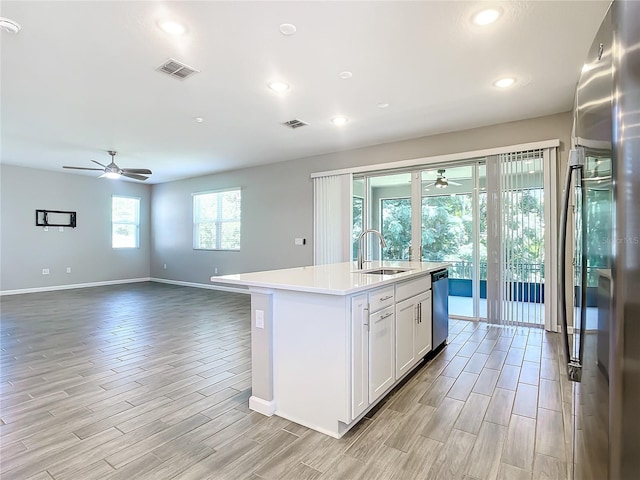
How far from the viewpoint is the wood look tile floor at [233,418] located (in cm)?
175

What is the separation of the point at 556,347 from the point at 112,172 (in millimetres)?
6932

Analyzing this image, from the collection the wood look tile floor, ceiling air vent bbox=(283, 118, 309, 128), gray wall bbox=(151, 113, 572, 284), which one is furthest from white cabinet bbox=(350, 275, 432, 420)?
gray wall bbox=(151, 113, 572, 284)

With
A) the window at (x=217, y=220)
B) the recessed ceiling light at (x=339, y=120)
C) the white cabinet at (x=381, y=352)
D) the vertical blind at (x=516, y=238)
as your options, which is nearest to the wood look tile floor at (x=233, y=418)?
the white cabinet at (x=381, y=352)

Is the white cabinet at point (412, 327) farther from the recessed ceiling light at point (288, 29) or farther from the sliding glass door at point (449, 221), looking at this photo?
the sliding glass door at point (449, 221)

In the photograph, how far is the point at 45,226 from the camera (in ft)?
25.0

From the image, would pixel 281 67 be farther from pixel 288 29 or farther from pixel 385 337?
pixel 385 337

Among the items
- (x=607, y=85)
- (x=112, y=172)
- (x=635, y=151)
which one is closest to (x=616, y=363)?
(x=635, y=151)

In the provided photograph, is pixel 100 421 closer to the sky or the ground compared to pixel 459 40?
closer to the ground

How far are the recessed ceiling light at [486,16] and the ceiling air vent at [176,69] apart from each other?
90.9 inches

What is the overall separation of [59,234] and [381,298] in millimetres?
8479

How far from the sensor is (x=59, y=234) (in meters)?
7.86

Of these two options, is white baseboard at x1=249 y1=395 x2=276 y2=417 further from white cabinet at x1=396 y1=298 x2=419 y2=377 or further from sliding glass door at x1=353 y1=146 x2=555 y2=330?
sliding glass door at x1=353 y1=146 x2=555 y2=330

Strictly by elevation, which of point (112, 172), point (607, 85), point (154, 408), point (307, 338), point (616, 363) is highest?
point (112, 172)

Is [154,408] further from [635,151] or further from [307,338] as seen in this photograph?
[635,151]
